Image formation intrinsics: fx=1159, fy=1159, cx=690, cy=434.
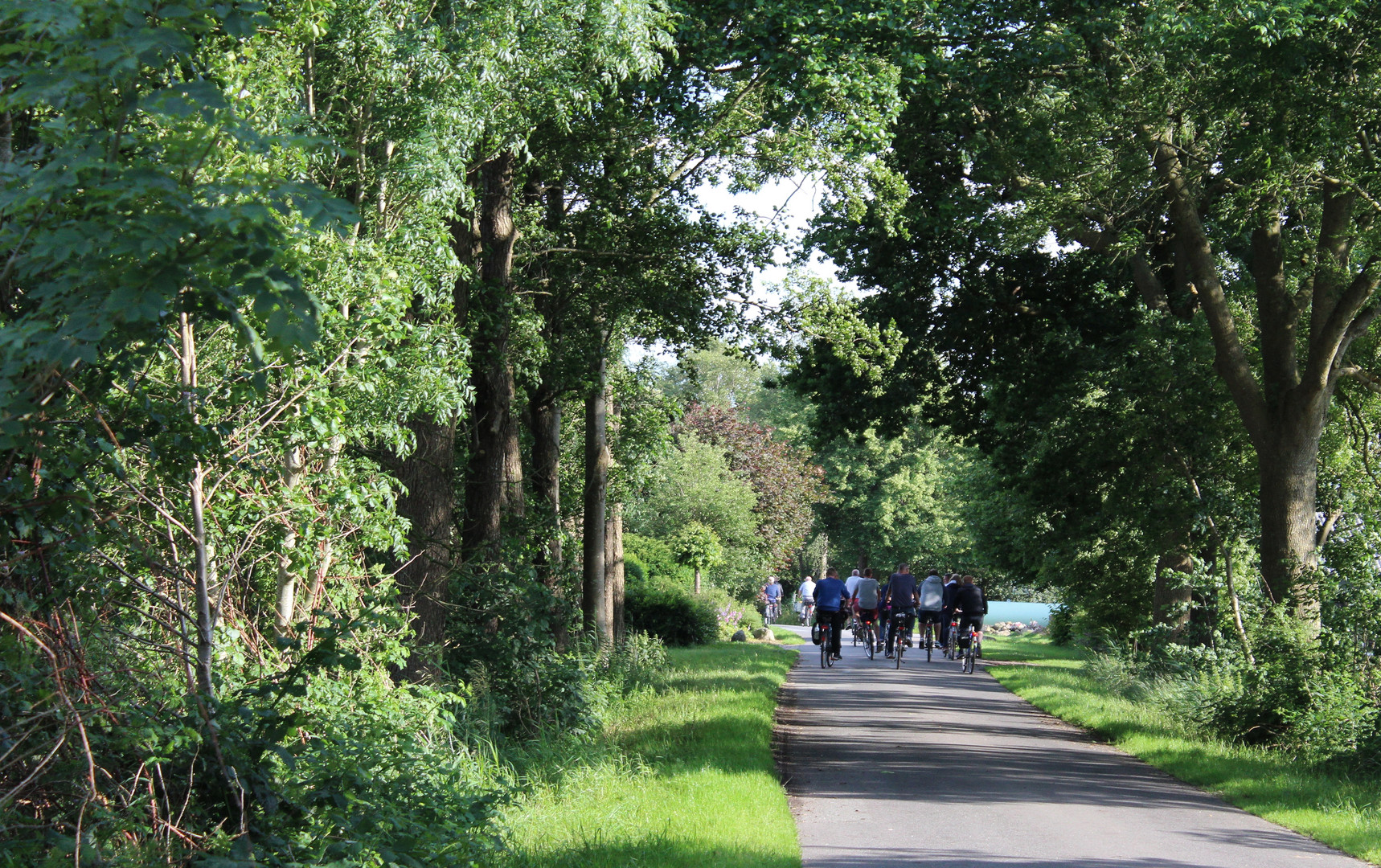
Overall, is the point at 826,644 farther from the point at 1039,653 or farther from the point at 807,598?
the point at 807,598

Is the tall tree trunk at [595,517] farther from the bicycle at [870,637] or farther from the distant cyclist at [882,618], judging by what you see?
the distant cyclist at [882,618]

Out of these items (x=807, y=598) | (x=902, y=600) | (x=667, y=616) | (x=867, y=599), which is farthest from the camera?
(x=807, y=598)

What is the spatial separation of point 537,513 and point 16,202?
46.7 ft

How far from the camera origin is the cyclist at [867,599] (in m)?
25.7

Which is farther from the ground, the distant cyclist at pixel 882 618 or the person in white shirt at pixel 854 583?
the person in white shirt at pixel 854 583

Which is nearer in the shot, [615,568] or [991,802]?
[991,802]

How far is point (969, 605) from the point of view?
23234 millimetres

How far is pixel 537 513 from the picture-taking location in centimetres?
1766

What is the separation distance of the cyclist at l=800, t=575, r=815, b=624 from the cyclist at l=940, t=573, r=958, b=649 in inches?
340

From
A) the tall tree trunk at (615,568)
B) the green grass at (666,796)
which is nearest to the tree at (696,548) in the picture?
the tall tree trunk at (615,568)

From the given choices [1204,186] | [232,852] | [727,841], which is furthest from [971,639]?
[232,852]

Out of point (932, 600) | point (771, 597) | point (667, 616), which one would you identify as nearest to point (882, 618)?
point (932, 600)

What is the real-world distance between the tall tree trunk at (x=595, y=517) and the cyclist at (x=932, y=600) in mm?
8347

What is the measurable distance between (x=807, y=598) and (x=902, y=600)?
18.0 metres
